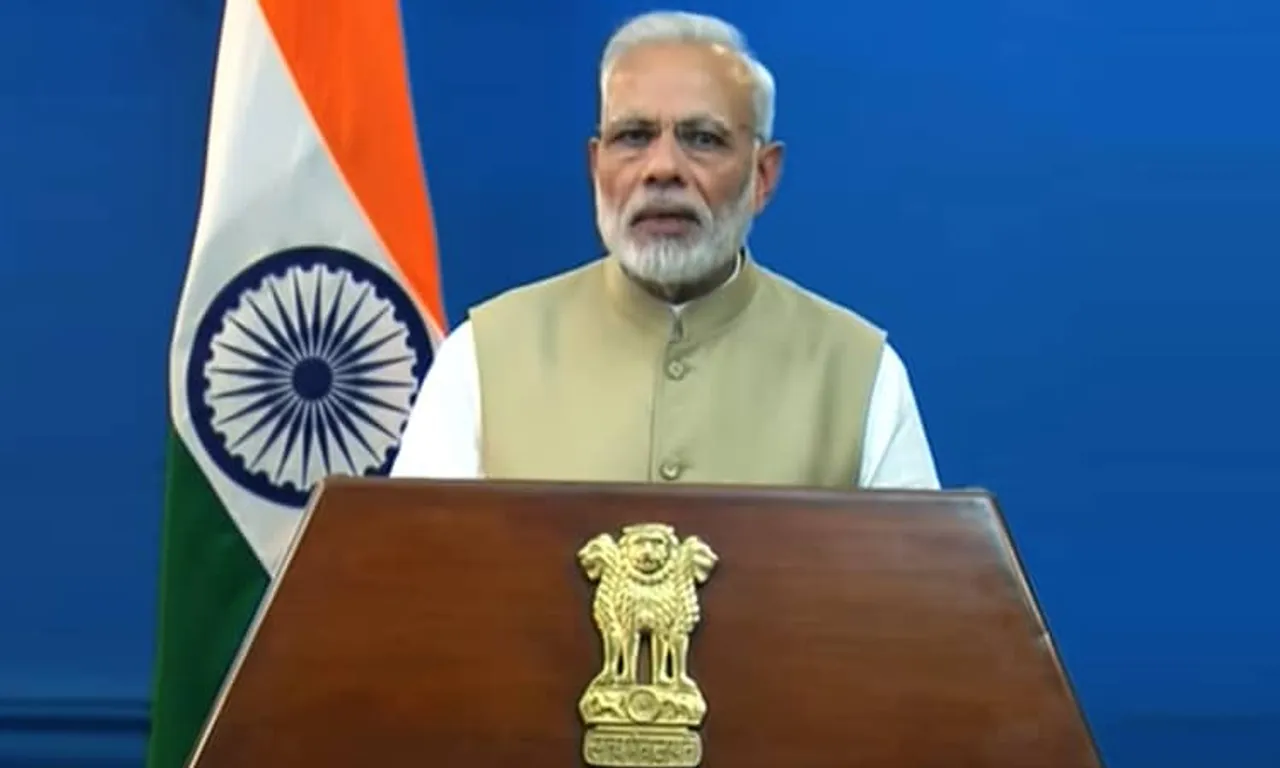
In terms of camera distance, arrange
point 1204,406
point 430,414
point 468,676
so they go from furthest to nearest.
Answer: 1. point 1204,406
2. point 430,414
3. point 468,676

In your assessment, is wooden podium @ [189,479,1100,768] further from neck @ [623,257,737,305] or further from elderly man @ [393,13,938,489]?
→ neck @ [623,257,737,305]

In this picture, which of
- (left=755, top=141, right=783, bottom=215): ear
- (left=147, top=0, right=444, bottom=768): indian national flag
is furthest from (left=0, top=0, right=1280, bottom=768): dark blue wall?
(left=755, top=141, right=783, bottom=215): ear

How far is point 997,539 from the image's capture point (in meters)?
0.88

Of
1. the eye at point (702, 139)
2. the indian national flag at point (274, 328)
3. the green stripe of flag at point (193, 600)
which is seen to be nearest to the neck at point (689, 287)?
the eye at point (702, 139)

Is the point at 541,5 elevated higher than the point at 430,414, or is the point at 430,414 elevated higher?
the point at 541,5

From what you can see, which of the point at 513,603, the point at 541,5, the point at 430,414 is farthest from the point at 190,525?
the point at 513,603

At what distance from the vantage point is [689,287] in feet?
5.00

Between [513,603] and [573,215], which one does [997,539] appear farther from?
[573,215]

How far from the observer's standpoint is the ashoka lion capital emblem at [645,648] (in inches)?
33.8

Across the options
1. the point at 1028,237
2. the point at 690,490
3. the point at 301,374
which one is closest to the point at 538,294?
the point at 301,374

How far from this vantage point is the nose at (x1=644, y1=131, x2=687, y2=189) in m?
1.46

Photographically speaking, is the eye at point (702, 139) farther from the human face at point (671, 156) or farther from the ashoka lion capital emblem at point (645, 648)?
the ashoka lion capital emblem at point (645, 648)

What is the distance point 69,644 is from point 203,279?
728 mm

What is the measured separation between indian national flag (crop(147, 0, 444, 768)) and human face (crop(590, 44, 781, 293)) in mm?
410
